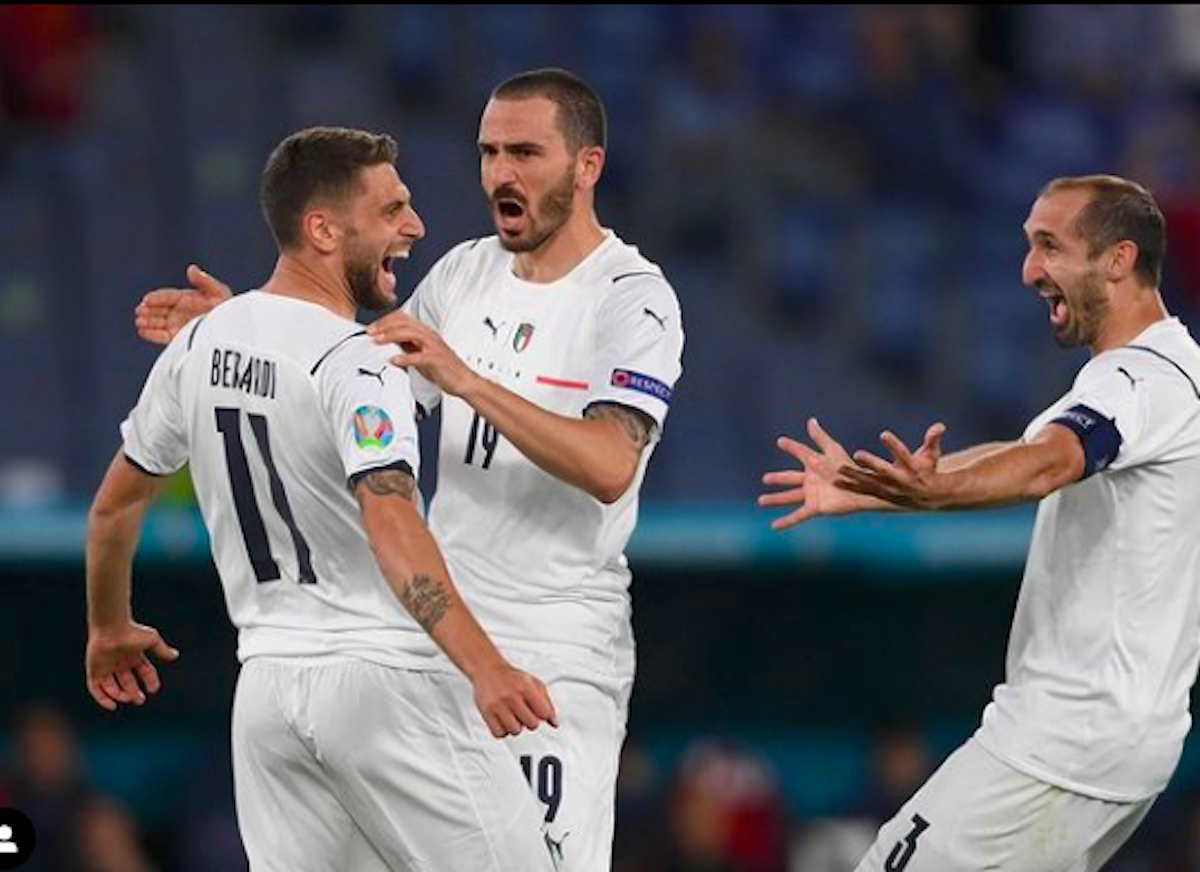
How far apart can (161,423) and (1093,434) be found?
7.14 ft

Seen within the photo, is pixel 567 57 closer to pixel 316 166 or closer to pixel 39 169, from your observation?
pixel 39 169

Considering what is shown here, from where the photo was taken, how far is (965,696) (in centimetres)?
1372

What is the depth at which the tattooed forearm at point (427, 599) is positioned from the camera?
5797 millimetres

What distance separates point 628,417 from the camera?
6602 millimetres

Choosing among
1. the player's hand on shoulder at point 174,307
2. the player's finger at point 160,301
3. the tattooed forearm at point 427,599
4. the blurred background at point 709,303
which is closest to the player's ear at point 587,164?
the player's hand on shoulder at point 174,307

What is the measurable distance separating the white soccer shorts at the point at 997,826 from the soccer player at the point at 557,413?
2.64 feet

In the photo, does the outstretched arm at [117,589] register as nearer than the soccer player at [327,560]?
No

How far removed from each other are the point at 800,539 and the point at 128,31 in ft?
15.0

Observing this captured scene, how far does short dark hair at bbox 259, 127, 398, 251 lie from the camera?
6.37 metres

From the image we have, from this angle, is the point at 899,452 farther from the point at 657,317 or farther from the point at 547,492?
the point at 547,492

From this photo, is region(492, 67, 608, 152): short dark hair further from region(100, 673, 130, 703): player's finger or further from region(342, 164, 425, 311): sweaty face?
region(100, 673, 130, 703): player's finger

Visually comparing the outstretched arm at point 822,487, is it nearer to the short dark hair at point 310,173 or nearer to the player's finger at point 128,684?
the short dark hair at point 310,173

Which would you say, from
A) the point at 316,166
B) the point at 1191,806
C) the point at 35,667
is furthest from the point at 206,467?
the point at 1191,806

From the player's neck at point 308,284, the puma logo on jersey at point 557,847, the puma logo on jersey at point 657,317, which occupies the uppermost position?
the puma logo on jersey at point 657,317
